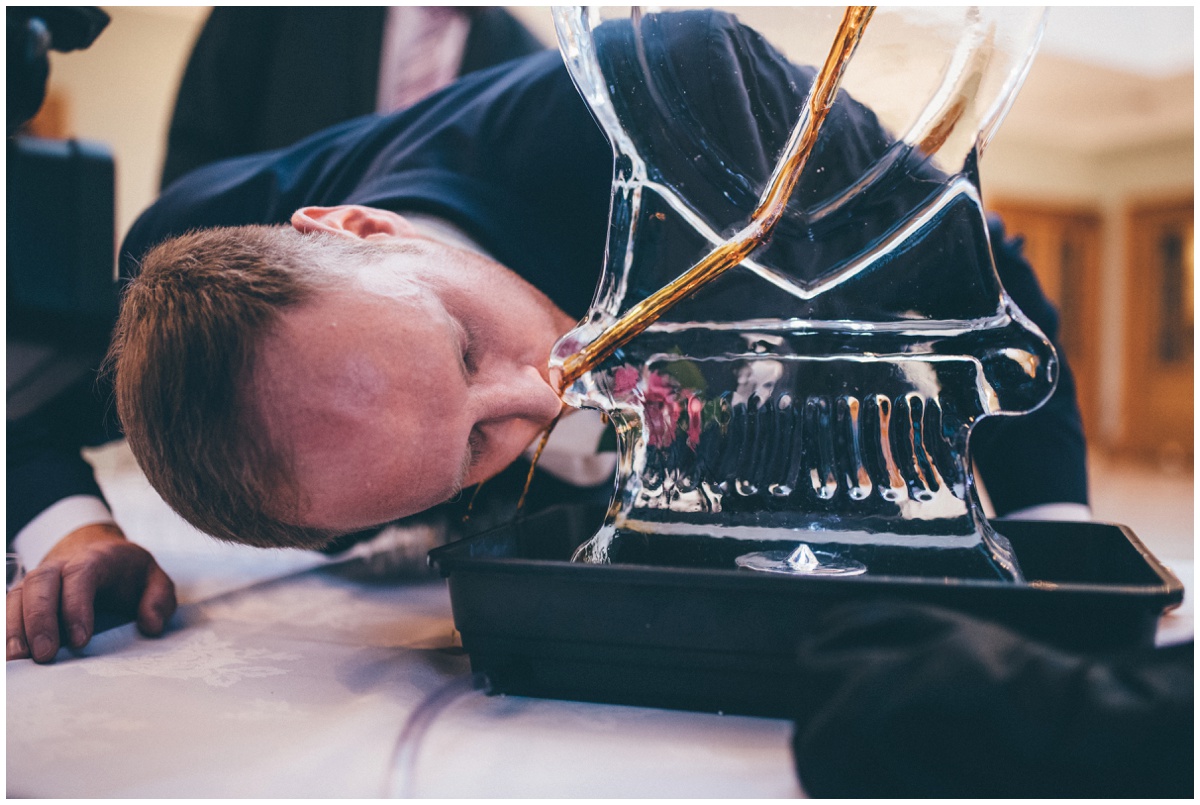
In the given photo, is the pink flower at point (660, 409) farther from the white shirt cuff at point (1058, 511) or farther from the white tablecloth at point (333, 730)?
the white shirt cuff at point (1058, 511)

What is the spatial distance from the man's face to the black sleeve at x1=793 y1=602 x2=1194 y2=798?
0.62 ft

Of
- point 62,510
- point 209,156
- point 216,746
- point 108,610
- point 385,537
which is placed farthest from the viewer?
point 209,156

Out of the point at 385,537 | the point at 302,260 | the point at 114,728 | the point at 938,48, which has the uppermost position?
→ the point at 938,48

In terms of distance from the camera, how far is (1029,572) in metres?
0.39

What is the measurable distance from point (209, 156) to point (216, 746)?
3.31 ft

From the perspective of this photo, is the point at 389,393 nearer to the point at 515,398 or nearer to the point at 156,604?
the point at 515,398

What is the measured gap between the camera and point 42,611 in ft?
1.36

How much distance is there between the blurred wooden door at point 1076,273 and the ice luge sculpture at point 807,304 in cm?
415

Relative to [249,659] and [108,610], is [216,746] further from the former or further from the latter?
[108,610]

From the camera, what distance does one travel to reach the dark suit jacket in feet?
3.56

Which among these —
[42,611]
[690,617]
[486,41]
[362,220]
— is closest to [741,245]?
[690,617]

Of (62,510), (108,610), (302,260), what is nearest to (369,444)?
(302,260)

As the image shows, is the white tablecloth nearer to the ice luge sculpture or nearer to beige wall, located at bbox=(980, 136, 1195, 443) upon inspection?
the ice luge sculpture

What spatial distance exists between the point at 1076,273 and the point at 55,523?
4506mm
